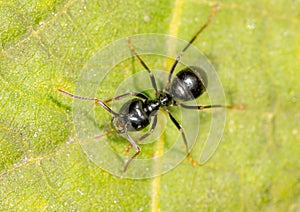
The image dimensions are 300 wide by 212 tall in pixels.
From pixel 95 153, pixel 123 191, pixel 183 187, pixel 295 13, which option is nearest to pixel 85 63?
pixel 95 153

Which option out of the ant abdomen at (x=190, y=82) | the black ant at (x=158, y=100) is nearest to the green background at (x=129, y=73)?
the black ant at (x=158, y=100)

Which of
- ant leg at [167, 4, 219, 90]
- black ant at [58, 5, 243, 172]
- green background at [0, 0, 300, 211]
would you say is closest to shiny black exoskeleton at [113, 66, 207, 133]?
black ant at [58, 5, 243, 172]

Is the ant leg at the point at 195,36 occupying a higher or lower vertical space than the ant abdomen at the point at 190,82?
higher

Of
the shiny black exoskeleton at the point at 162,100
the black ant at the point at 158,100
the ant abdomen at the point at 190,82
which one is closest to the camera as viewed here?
the black ant at the point at 158,100

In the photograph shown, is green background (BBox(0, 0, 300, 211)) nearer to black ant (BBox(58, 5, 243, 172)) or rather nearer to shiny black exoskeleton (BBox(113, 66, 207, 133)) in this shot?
black ant (BBox(58, 5, 243, 172))

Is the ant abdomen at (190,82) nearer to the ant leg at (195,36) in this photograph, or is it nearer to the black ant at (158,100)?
the black ant at (158,100)

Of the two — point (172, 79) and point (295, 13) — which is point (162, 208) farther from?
point (295, 13)
